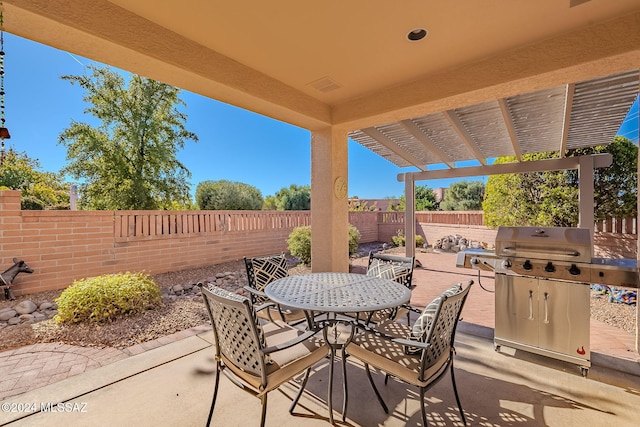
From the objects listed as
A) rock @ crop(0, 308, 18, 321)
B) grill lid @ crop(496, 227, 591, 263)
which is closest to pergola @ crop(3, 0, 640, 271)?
grill lid @ crop(496, 227, 591, 263)

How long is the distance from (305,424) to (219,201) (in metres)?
7.64

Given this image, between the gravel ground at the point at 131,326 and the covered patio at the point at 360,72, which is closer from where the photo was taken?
the covered patio at the point at 360,72

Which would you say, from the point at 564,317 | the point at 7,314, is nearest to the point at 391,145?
the point at 564,317

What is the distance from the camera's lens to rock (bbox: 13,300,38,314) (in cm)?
382

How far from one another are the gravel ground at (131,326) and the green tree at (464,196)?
15653 mm

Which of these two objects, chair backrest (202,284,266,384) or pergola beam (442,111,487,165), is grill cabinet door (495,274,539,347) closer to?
pergola beam (442,111,487,165)

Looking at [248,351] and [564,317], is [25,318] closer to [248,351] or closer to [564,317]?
[248,351]

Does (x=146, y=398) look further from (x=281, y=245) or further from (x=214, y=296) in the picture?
(x=281, y=245)

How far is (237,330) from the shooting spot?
168 centimetres

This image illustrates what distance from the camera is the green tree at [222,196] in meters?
8.72

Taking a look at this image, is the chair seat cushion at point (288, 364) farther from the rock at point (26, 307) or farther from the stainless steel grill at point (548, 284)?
the rock at point (26, 307)

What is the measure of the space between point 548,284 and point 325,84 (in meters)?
3.06

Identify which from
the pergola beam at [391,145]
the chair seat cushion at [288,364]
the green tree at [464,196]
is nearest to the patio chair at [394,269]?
the chair seat cushion at [288,364]

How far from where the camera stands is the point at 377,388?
7.50ft
